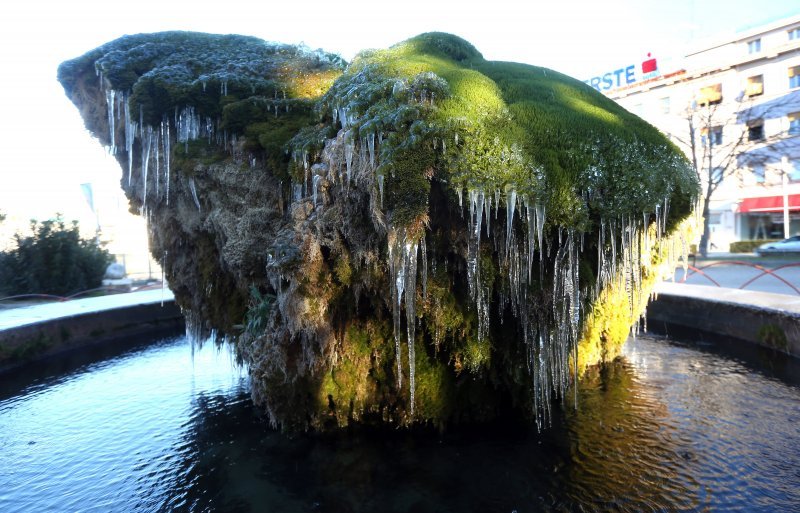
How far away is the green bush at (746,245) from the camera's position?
3275 centimetres

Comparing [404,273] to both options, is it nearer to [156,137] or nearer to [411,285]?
[411,285]

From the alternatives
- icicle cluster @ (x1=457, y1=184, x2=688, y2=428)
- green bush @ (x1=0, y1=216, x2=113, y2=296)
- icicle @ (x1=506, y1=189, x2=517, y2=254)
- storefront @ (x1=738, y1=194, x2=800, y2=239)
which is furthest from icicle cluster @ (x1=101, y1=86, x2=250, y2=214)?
storefront @ (x1=738, y1=194, x2=800, y2=239)

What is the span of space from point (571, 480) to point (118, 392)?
7651 mm

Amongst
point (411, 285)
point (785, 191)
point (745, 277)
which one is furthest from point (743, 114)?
point (411, 285)

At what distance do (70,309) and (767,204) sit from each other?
135 ft

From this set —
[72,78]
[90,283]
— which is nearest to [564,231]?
[72,78]

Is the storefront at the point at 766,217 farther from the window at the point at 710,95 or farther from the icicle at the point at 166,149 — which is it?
the icicle at the point at 166,149

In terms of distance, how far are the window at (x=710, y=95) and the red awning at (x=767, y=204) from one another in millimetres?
7777

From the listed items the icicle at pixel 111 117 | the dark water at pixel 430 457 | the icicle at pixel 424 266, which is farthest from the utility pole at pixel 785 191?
the icicle at pixel 111 117

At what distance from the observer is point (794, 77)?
1298 inches

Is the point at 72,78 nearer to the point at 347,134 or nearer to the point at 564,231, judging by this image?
the point at 347,134

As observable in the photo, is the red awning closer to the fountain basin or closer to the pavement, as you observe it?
the fountain basin

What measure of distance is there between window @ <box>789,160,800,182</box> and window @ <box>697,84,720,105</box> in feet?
22.7

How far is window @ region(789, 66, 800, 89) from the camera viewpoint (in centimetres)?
3269
